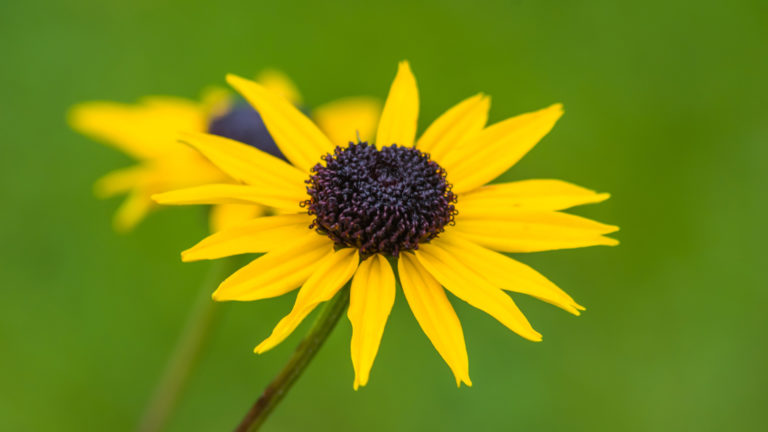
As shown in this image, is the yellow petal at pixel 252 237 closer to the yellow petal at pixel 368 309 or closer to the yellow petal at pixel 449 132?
the yellow petal at pixel 368 309

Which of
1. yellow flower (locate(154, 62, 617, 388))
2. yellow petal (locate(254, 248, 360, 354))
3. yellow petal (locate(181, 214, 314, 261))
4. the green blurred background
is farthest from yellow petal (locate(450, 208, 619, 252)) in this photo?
the green blurred background

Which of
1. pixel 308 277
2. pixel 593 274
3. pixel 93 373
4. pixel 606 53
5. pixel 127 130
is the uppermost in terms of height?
pixel 606 53

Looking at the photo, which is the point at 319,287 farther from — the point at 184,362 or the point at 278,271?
the point at 184,362

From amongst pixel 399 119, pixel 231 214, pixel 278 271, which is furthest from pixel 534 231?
pixel 231 214

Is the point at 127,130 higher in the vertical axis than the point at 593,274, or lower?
lower

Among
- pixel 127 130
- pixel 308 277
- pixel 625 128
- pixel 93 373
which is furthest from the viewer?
pixel 625 128

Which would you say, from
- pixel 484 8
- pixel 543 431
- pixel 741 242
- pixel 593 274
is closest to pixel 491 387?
pixel 543 431

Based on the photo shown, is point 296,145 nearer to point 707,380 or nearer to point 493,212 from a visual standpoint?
point 493,212

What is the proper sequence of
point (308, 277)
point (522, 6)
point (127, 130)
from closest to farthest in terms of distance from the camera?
point (308, 277), point (127, 130), point (522, 6)
